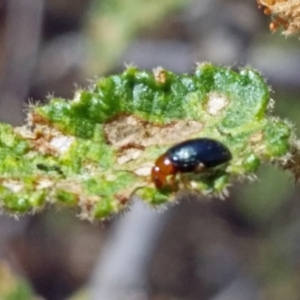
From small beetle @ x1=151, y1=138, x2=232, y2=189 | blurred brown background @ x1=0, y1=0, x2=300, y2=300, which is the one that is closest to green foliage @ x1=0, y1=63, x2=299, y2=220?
small beetle @ x1=151, y1=138, x2=232, y2=189

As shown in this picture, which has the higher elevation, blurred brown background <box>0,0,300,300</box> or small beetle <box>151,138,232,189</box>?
small beetle <box>151,138,232,189</box>

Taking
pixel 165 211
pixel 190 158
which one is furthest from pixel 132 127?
pixel 165 211

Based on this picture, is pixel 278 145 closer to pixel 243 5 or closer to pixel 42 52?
pixel 243 5

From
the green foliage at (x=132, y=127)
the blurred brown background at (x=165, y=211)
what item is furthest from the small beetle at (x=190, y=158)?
the blurred brown background at (x=165, y=211)

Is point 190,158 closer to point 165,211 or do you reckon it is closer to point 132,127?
point 132,127

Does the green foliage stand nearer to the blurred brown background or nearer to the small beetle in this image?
the small beetle

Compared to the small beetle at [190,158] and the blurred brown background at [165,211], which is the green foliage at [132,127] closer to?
the small beetle at [190,158]

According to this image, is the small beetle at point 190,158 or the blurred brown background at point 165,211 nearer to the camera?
the small beetle at point 190,158
